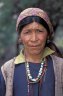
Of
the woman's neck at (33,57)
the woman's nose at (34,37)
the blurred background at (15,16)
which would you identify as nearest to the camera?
the woman's nose at (34,37)

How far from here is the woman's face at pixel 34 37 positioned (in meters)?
4.09

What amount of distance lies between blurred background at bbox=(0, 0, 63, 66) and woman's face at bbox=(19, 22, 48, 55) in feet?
4.02

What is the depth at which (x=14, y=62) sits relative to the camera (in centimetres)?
425

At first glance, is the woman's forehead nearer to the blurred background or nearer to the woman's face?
the woman's face

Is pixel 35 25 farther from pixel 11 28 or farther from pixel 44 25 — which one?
pixel 11 28

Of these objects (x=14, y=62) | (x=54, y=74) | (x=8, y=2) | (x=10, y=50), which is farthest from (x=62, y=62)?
(x=10, y=50)

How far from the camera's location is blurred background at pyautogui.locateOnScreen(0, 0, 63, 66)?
5.92 m

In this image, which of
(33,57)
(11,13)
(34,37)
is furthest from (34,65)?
(11,13)

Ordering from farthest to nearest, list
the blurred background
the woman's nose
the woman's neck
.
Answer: the blurred background, the woman's neck, the woman's nose

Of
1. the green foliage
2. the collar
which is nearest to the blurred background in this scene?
the green foliage

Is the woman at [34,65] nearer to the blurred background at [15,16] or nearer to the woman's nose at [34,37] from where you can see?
the woman's nose at [34,37]

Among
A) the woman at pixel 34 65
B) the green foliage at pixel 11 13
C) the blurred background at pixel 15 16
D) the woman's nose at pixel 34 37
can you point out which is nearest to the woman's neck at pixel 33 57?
the woman at pixel 34 65

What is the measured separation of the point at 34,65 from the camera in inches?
166

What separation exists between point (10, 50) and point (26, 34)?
3.68 metres
